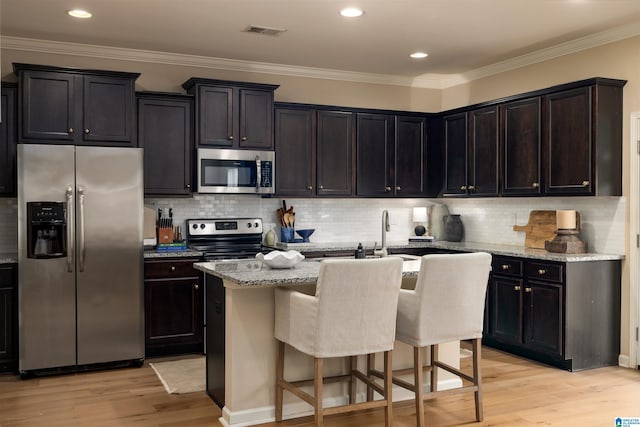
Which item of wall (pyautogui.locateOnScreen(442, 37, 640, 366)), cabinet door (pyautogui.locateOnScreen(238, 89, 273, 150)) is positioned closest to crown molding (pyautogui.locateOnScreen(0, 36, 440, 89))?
cabinet door (pyautogui.locateOnScreen(238, 89, 273, 150))

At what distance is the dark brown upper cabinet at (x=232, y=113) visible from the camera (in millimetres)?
5766

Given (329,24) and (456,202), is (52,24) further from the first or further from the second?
(456,202)

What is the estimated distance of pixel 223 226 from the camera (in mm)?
6184

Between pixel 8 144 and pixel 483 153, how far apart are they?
425cm

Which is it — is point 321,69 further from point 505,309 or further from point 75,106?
point 505,309

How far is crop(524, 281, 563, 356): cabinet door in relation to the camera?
16.4ft

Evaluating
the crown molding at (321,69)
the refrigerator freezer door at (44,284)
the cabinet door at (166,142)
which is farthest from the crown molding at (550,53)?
the refrigerator freezer door at (44,284)

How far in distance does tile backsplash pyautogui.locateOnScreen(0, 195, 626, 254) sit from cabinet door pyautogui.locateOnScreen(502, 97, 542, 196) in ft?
1.13

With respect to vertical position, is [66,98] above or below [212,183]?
above

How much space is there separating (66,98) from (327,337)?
3144 mm

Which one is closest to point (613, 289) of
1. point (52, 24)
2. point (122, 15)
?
point (122, 15)

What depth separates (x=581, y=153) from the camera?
507 centimetres

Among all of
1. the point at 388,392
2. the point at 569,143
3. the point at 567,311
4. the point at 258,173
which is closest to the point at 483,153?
the point at 569,143

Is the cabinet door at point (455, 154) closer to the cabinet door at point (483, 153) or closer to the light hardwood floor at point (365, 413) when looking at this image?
the cabinet door at point (483, 153)
